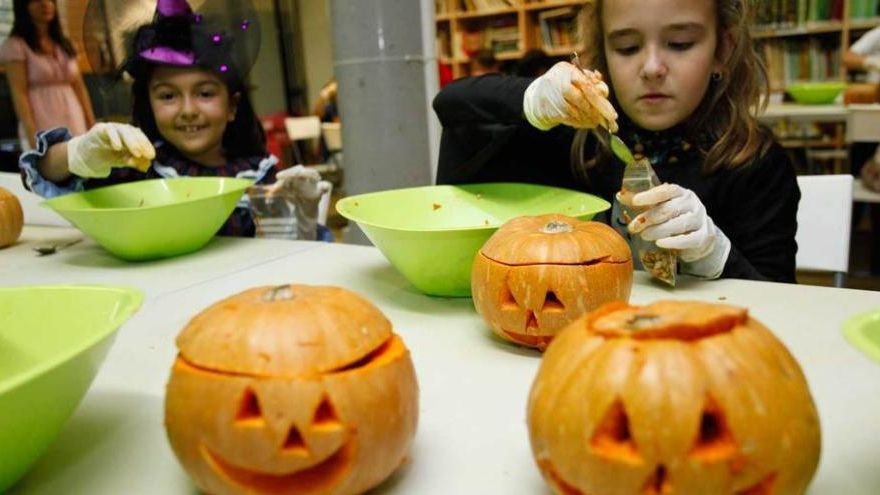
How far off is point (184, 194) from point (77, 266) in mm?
247

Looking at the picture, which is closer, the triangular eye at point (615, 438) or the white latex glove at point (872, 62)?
the triangular eye at point (615, 438)

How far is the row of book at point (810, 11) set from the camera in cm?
356

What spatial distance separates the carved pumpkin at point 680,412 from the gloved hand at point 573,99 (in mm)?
394

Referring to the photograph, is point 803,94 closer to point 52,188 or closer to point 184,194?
point 184,194

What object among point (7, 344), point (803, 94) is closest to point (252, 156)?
point (7, 344)

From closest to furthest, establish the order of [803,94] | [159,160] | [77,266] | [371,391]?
[371,391], [77,266], [159,160], [803,94]

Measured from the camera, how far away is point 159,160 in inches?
61.6

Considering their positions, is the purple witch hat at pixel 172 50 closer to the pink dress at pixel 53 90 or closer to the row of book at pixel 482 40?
the pink dress at pixel 53 90

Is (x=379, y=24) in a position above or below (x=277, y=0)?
below

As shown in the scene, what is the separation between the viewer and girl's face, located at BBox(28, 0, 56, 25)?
283cm

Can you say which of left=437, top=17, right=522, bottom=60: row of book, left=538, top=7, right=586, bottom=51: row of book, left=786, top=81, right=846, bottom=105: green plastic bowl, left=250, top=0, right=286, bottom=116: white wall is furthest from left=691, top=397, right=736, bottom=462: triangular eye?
left=250, top=0, right=286, bottom=116: white wall

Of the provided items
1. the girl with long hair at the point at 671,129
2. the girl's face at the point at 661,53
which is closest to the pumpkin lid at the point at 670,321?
the girl with long hair at the point at 671,129

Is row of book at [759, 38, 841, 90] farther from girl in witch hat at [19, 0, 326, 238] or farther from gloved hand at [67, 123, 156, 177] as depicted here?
gloved hand at [67, 123, 156, 177]

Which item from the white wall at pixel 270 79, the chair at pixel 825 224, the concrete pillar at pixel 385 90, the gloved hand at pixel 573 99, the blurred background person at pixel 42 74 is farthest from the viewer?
the white wall at pixel 270 79
